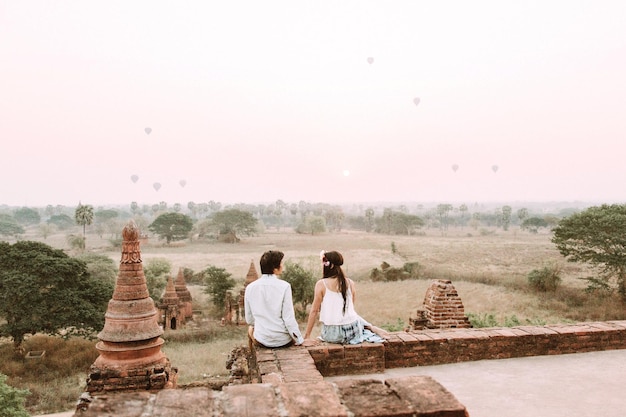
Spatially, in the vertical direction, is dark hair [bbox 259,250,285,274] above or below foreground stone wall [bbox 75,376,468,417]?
above

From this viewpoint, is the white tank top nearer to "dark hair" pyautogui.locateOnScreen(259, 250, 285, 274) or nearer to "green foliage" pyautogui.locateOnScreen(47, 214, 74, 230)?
"dark hair" pyautogui.locateOnScreen(259, 250, 285, 274)

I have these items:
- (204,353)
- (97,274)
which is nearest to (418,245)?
(97,274)

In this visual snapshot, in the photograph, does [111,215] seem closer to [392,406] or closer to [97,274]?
[97,274]

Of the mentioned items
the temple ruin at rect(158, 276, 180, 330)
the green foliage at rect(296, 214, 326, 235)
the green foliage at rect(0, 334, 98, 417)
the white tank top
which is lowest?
the green foliage at rect(0, 334, 98, 417)

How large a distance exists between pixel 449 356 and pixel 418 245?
218ft

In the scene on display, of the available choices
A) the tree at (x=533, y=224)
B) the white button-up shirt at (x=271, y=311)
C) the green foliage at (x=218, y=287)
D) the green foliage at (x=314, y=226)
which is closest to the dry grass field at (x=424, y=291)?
the green foliage at (x=218, y=287)

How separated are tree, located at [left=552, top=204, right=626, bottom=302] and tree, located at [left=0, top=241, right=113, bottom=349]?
30.9 m

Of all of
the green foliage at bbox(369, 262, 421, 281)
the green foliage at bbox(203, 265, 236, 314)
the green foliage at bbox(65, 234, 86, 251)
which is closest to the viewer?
the green foliage at bbox(203, 265, 236, 314)

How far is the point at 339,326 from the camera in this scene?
5.09 metres

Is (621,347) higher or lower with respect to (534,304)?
higher

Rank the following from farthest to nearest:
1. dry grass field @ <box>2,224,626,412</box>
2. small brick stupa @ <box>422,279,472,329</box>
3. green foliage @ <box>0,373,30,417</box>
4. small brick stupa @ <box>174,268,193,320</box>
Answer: small brick stupa @ <box>174,268,193,320</box>
dry grass field @ <box>2,224,626,412</box>
green foliage @ <box>0,373,30,417</box>
small brick stupa @ <box>422,279,472,329</box>

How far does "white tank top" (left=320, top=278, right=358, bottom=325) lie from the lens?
5055 mm

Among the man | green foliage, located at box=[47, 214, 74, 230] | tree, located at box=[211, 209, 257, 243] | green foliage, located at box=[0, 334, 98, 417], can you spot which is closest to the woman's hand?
the man

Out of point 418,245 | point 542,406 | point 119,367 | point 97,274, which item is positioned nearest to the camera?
point 542,406
